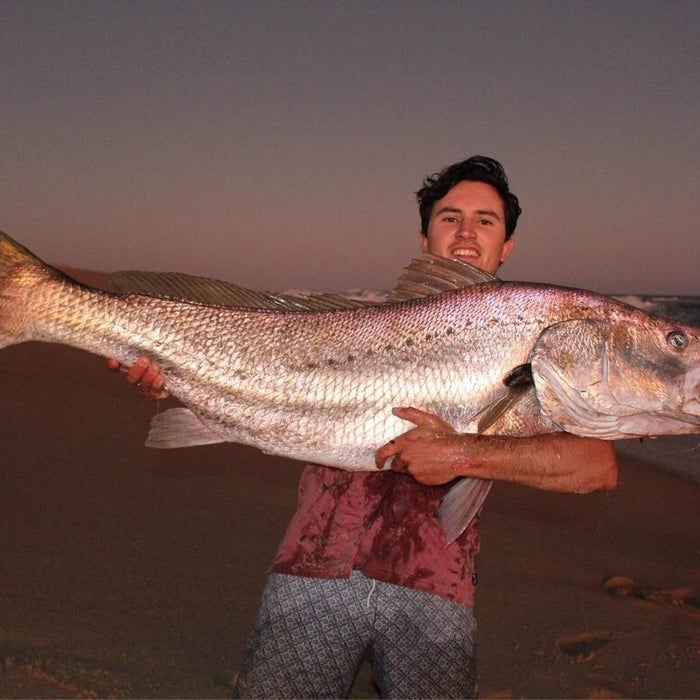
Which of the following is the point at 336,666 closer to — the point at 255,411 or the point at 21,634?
the point at 255,411

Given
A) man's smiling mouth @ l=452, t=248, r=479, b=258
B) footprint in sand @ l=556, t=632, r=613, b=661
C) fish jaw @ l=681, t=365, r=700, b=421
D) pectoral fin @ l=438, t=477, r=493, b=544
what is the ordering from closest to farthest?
fish jaw @ l=681, t=365, r=700, b=421, pectoral fin @ l=438, t=477, r=493, b=544, man's smiling mouth @ l=452, t=248, r=479, b=258, footprint in sand @ l=556, t=632, r=613, b=661

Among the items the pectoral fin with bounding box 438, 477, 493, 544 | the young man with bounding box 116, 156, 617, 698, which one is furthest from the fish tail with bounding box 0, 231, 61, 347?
the pectoral fin with bounding box 438, 477, 493, 544

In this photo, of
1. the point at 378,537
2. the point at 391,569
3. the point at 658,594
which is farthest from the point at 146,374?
the point at 658,594

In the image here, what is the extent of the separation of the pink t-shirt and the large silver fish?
223 millimetres

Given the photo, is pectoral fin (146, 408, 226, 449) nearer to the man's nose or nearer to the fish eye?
the man's nose

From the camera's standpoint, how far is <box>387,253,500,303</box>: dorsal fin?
3.28 m

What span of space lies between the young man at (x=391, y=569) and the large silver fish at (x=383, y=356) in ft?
0.39

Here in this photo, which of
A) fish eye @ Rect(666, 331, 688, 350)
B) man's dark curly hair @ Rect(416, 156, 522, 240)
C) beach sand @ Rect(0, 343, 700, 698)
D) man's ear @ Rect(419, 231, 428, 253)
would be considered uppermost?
man's dark curly hair @ Rect(416, 156, 522, 240)

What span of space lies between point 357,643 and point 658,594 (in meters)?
3.35

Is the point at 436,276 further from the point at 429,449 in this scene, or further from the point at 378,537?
the point at 378,537

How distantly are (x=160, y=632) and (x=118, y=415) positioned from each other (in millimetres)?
5368

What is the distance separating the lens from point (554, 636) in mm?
4664

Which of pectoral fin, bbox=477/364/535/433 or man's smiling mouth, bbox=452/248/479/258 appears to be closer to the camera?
pectoral fin, bbox=477/364/535/433

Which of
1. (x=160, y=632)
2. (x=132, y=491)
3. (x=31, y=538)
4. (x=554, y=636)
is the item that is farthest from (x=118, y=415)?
(x=554, y=636)
